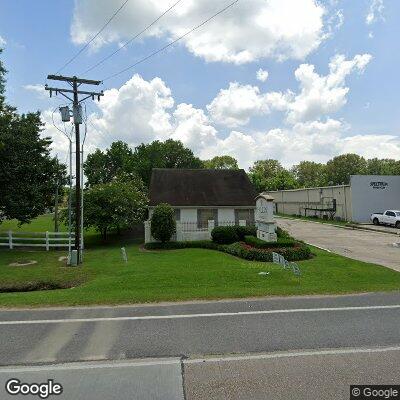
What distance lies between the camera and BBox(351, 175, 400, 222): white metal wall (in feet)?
142

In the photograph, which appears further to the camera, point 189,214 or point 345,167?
point 345,167

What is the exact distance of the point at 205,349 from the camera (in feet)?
21.4

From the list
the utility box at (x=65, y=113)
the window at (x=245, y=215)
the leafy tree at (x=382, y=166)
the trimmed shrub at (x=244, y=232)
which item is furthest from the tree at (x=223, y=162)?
the utility box at (x=65, y=113)

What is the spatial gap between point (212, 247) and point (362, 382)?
62.7 ft

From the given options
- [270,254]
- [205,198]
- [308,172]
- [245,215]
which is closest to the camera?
[270,254]

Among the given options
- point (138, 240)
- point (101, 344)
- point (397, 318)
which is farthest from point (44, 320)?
point (138, 240)

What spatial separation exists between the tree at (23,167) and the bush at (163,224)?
798 cm

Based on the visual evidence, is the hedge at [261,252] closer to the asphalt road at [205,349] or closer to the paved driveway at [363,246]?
the paved driveway at [363,246]

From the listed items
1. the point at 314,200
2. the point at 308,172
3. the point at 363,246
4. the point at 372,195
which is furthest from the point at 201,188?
the point at 308,172

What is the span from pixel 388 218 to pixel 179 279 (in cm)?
3174

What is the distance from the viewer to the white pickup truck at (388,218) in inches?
1464

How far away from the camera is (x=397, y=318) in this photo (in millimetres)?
8242

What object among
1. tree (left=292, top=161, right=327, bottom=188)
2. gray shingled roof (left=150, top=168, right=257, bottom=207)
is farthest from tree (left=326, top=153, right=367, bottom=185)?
gray shingled roof (left=150, top=168, right=257, bottom=207)

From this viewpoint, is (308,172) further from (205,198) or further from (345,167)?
(205,198)
